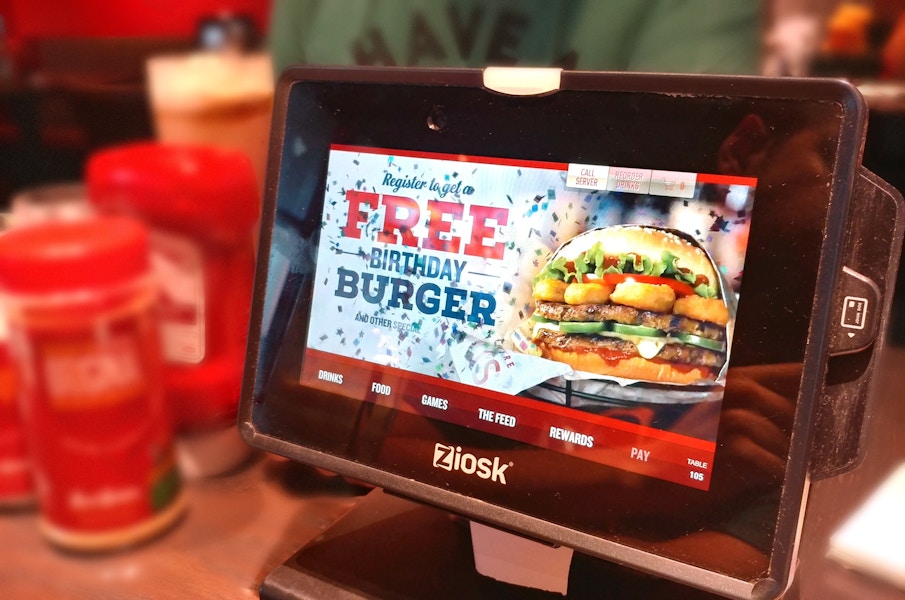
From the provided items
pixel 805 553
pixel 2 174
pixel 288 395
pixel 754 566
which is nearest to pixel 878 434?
pixel 805 553

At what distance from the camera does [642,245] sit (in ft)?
1.31

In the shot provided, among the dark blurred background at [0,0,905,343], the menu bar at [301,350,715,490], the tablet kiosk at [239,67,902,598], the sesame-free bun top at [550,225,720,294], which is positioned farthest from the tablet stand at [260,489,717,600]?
the dark blurred background at [0,0,905,343]

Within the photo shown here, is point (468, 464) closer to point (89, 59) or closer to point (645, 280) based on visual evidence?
point (645, 280)

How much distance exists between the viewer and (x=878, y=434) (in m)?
0.71

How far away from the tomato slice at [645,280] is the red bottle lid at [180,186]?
12.3 inches

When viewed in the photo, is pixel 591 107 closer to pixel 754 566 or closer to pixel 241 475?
pixel 754 566

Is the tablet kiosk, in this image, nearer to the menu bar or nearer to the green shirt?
the menu bar

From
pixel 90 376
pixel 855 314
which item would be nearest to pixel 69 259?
pixel 90 376

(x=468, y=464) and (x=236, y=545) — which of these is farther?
(x=236, y=545)

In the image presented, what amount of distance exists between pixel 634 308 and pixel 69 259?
356 millimetres

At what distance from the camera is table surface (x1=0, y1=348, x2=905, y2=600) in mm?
508

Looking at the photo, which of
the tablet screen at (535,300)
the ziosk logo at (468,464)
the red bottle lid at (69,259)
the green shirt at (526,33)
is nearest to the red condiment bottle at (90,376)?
the red bottle lid at (69,259)

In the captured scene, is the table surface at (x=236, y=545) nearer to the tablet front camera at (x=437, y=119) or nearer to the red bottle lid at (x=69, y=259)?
the red bottle lid at (x=69, y=259)

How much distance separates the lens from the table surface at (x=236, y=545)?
0.51m
